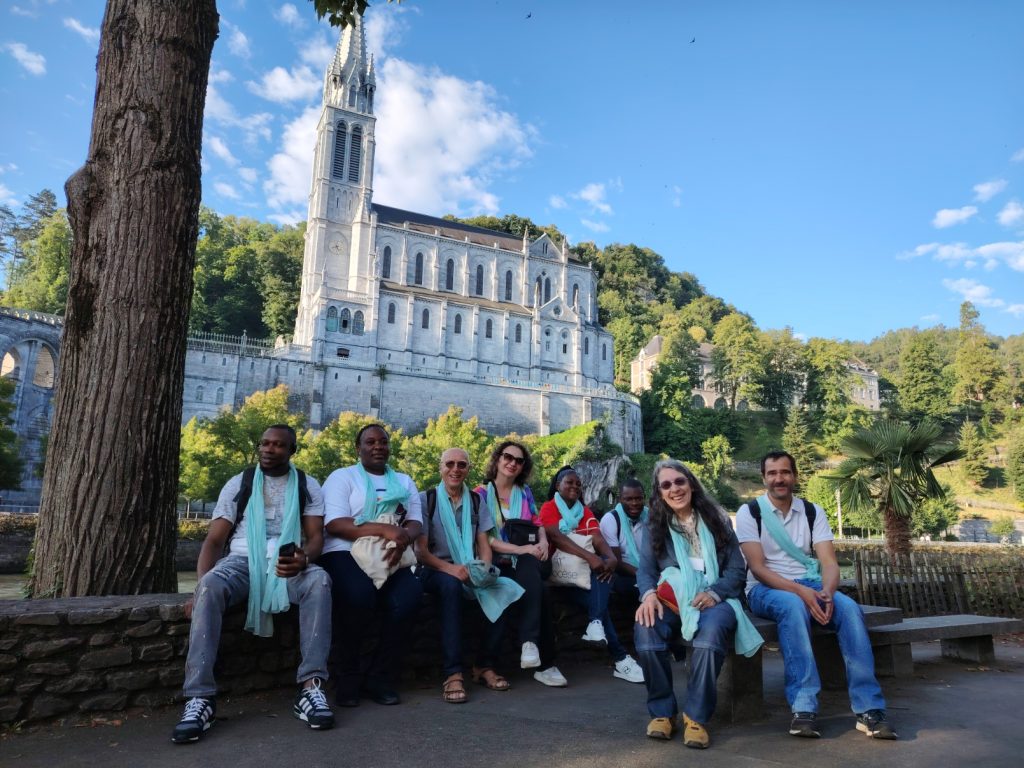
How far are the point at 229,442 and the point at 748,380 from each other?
4529cm

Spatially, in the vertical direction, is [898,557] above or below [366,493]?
below

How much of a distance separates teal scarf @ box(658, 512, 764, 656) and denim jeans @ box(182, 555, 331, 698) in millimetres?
1951

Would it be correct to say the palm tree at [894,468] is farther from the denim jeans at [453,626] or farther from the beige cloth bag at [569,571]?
the denim jeans at [453,626]

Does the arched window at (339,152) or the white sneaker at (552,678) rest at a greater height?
the arched window at (339,152)

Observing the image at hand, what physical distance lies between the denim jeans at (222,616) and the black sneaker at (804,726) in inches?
97.4

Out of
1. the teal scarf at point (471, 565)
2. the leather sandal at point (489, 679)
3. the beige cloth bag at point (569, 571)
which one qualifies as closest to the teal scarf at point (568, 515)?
the beige cloth bag at point (569, 571)

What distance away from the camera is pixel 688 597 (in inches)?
147

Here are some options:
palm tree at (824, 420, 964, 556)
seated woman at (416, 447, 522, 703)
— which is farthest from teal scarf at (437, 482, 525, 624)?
palm tree at (824, 420, 964, 556)

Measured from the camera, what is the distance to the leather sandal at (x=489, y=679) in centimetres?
441

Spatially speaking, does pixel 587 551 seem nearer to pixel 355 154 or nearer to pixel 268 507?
pixel 268 507

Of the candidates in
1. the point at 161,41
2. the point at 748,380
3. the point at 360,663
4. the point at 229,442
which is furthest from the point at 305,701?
the point at 748,380

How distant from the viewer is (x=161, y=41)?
16.3 ft

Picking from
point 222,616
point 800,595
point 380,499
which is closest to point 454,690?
point 380,499

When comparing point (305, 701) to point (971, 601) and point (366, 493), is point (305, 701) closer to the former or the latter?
point (366, 493)
